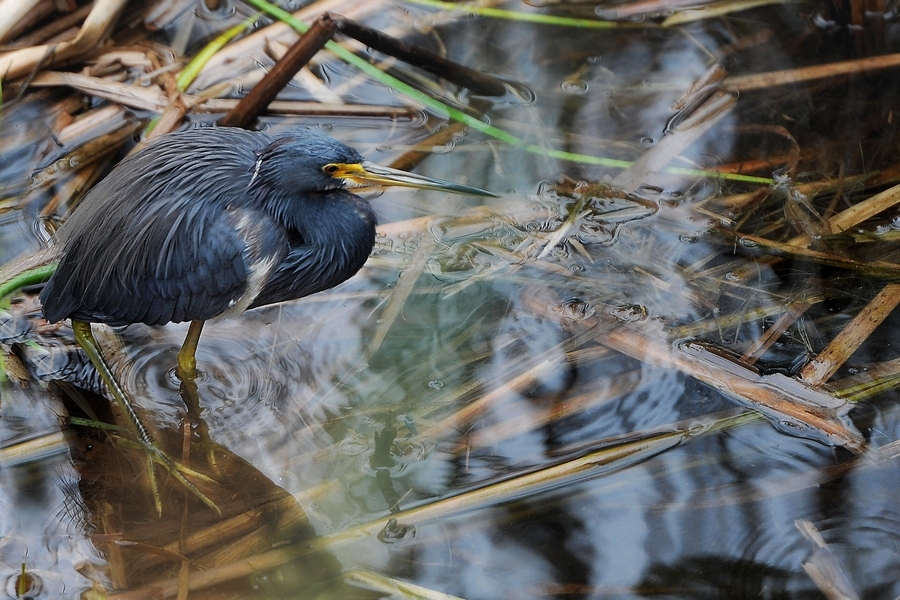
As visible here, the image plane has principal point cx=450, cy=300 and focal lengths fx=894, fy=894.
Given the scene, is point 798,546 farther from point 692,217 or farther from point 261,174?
point 261,174

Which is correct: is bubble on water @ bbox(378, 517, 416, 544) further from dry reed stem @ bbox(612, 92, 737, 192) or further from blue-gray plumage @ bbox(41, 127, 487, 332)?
dry reed stem @ bbox(612, 92, 737, 192)

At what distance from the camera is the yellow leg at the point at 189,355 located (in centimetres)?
339

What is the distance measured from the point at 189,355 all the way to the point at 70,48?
2003 millimetres

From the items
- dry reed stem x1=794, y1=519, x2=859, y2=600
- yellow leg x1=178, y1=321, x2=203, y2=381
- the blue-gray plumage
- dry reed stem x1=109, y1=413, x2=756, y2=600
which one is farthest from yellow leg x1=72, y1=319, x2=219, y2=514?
dry reed stem x1=794, y1=519, x2=859, y2=600

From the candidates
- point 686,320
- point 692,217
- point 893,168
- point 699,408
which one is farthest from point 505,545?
point 893,168

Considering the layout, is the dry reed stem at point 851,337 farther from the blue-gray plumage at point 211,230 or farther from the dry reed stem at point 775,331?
the blue-gray plumage at point 211,230

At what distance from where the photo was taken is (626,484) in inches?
122

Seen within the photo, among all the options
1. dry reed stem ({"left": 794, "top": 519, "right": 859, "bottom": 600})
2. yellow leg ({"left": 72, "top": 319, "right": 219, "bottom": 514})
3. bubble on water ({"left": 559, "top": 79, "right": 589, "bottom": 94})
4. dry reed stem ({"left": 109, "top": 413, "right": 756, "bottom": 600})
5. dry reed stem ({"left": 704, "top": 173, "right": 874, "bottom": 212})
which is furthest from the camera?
bubble on water ({"left": 559, "top": 79, "right": 589, "bottom": 94})

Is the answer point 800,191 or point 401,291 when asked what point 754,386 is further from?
point 401,291

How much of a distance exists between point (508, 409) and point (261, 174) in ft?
4.08

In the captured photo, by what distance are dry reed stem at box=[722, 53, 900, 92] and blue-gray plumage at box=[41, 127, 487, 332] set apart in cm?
208

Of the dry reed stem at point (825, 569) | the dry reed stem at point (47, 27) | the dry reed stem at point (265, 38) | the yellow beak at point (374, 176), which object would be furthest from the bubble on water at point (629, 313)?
the dry reed stem at point (47, 27)

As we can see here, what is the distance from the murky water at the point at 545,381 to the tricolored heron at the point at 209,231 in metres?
0.38

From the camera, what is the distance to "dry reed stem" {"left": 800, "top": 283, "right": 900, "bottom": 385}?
3357mm
